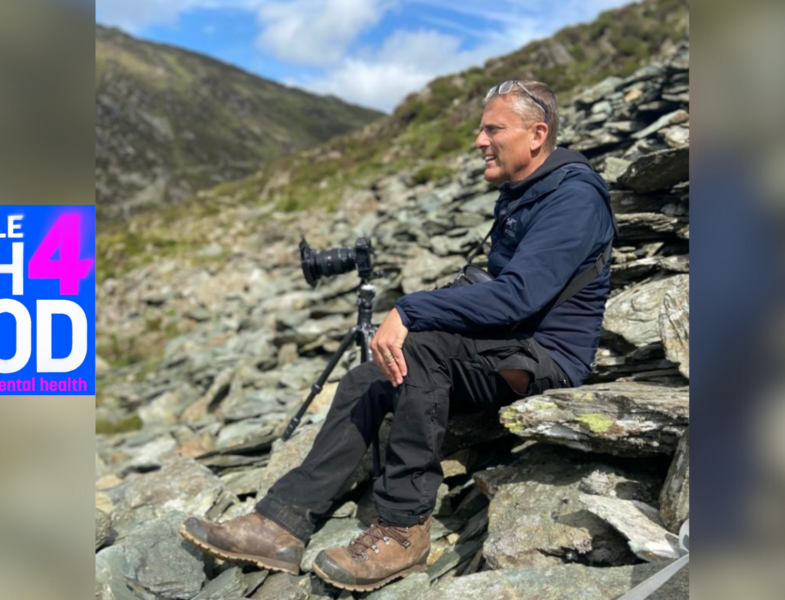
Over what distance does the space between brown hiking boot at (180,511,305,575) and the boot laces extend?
1.44 ft

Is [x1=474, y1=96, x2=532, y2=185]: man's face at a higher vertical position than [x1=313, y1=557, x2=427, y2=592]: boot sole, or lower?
higher

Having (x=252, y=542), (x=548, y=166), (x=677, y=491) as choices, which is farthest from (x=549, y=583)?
(x=548, y=166)

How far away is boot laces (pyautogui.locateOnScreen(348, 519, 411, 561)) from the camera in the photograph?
3.66 metres

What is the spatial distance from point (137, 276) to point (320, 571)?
20709 millimetres

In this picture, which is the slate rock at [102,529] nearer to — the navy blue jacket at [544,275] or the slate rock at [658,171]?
the navy blue jacket at [544,275]

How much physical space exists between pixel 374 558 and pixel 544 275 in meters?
1.70

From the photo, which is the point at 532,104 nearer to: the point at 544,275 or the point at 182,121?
the point at 544,275

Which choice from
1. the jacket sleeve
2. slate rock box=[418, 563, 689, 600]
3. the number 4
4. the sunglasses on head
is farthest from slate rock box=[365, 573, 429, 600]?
the sunglasses on head

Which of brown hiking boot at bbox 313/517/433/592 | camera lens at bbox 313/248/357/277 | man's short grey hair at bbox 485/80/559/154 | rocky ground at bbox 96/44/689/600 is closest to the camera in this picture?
rocky ground at bbox 96/44/689/600

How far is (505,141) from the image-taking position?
427cm

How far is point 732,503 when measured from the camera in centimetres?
186

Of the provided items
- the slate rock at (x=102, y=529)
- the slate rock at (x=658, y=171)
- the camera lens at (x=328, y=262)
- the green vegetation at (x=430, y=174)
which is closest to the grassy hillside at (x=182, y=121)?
the green vegetation at (x=430, y=174)

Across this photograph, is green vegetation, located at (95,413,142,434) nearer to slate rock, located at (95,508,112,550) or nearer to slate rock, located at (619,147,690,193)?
slate rock, located at (95,508,112,550)

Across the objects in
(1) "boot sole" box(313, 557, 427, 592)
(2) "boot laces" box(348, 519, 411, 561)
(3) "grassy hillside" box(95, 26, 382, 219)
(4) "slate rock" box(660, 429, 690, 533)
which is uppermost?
(3) "grassy hillside" box(95, 26, 382, 219)
